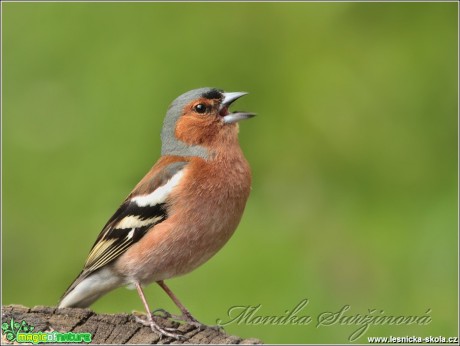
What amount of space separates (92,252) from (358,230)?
3622 millimetres

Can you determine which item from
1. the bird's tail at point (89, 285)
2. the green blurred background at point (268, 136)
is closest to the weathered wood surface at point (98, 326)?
the bird's tail at point (89, 285)

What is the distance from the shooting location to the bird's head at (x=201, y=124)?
6.25 m

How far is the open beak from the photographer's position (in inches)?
243

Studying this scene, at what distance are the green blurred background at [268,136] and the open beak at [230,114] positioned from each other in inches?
84.0

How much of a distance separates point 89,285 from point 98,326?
3.03 feet

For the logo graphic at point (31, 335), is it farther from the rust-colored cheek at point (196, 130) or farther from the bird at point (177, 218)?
the rust-colored cheek at point (196, 130)

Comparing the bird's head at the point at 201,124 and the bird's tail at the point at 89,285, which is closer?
the bird's tail at the point at 89,285

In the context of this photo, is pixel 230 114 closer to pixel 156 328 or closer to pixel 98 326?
pixel 156 328

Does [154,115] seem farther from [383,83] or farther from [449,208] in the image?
[449,208]

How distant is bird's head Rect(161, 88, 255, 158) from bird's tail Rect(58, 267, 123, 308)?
0.98 meters

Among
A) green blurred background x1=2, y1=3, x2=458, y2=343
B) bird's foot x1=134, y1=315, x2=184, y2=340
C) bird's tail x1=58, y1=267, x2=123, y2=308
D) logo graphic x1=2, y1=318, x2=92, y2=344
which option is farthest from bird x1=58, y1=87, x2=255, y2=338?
green blurred background x1=2, y1=3, x2=458, y2=343

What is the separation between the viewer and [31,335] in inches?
196

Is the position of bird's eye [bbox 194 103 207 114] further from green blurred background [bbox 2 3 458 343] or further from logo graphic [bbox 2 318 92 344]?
green blurred background [bbox 2 3 458 343]

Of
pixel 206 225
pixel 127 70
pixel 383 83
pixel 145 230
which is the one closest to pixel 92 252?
pixel 145 230
